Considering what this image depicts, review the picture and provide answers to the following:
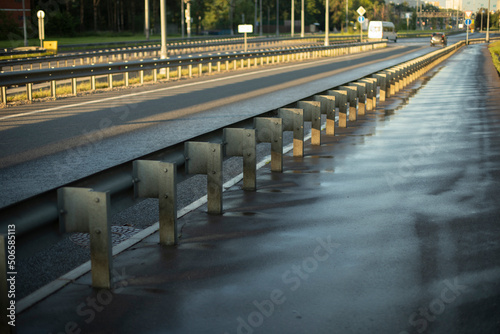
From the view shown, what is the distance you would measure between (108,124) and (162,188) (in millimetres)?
9417

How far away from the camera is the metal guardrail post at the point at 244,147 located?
7.96 metres

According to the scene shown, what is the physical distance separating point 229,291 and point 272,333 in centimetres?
75

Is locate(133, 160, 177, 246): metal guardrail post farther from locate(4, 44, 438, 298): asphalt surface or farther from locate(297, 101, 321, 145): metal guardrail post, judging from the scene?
locate(297, 101, 321, 145): metal guardrail post

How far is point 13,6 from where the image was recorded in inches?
3509

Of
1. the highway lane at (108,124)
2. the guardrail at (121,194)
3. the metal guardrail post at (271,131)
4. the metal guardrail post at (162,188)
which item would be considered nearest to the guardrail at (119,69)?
the highway lane at (108,124)

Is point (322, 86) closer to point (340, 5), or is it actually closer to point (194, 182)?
point (194, 182)

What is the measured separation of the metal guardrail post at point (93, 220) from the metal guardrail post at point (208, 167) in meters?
2.04

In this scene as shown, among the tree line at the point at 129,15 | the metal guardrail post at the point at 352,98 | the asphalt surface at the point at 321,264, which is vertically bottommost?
the asphalt surface at the point at 321,264

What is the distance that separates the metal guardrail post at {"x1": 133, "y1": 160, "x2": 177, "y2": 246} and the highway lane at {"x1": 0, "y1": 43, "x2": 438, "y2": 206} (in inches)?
101

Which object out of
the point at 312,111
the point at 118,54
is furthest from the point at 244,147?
the point at 118,54

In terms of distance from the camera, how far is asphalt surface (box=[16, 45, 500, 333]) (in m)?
4.48

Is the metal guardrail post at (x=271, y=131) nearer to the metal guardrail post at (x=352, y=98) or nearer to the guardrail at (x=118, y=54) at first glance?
the metal guardrail post at (x=352, y=98)

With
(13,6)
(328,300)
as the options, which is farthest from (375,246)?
(13,6)

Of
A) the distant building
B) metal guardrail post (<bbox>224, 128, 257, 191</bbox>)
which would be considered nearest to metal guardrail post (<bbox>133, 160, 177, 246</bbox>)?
metal guardrail post (<bbox>224, 128, 257, 191</bbox>)
